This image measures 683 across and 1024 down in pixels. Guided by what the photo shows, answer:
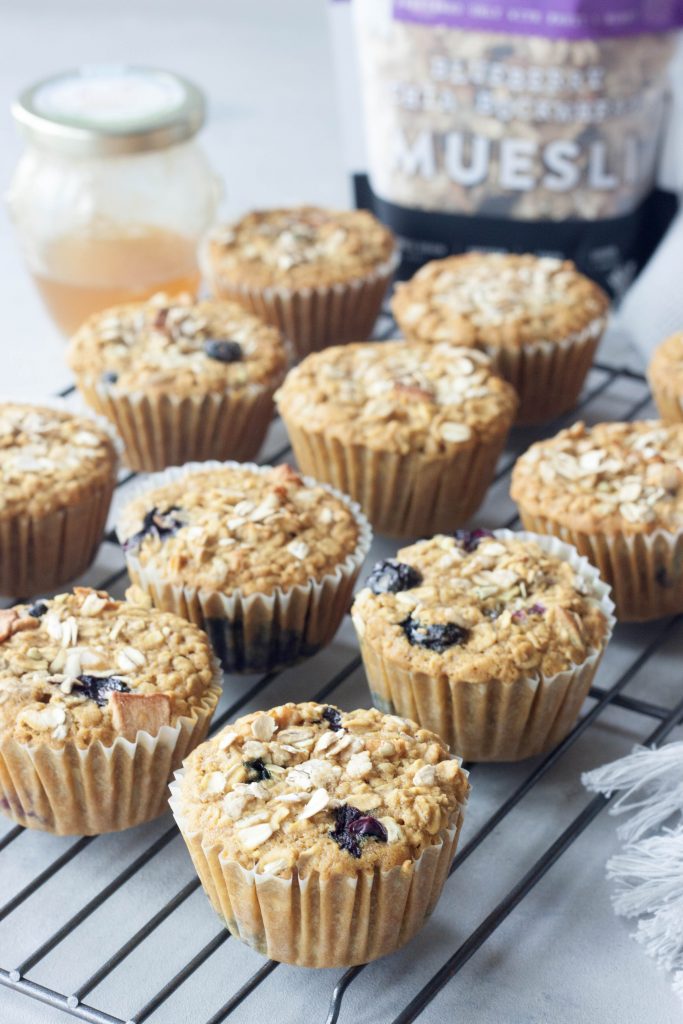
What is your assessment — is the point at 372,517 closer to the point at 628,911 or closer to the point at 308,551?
the point at 308,551

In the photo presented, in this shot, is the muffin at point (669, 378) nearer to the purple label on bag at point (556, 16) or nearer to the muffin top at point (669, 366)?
the muffin top at point (669, 366)

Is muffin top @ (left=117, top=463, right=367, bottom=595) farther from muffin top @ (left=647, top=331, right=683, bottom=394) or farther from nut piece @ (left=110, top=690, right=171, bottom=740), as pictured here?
muffin top @ (left=647, top=331, right=683, bottom=394)

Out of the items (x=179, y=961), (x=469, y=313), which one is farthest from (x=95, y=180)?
(x=179, y=961)

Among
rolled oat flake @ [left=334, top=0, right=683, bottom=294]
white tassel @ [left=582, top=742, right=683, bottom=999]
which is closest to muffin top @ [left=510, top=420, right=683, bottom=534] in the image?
white tassel @ [left=582, top=742, right=683, bottom=999]

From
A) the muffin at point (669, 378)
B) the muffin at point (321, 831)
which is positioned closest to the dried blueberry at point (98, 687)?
the muffin at point (321, 831)

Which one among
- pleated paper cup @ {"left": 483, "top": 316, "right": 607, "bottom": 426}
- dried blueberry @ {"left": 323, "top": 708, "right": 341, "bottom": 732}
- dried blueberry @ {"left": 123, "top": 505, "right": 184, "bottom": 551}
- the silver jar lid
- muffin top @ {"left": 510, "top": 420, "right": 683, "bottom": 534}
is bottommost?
pleated paper cup @ {"left": 483, "top": 316, "right": 607, "bottom": 426}
